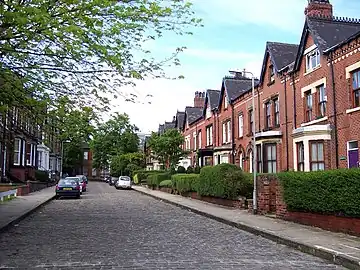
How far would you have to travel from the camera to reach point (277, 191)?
51.6ft

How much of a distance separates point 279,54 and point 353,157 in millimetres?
10518

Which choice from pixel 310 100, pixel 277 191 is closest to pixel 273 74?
pixel 310 100

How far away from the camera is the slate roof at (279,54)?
2656 centimetres

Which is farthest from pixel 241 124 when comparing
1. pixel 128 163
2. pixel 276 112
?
pixel 128 163

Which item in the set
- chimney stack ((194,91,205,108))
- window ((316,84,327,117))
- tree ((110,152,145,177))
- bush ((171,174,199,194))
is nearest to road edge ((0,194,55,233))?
bush ((171,174,199,194))

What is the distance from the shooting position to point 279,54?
27391 millimetres

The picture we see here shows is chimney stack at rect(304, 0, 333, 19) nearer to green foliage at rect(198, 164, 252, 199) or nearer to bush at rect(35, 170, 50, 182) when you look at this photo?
green foliage at rect(198, 164, 252, 199)

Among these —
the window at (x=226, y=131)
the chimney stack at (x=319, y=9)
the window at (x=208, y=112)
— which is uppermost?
the chimney stack at (x=319, y=9)

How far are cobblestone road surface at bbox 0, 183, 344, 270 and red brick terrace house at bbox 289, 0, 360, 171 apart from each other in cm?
823

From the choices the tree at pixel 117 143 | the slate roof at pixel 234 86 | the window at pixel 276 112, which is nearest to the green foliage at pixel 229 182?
the window at pixel 276 112

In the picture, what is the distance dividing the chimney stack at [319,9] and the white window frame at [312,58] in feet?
9.77

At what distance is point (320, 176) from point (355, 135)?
24.1 feet

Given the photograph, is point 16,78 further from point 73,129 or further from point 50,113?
point 73,129

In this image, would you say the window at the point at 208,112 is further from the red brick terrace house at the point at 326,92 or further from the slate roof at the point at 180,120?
the red brick terrace house at the point at 326,92
